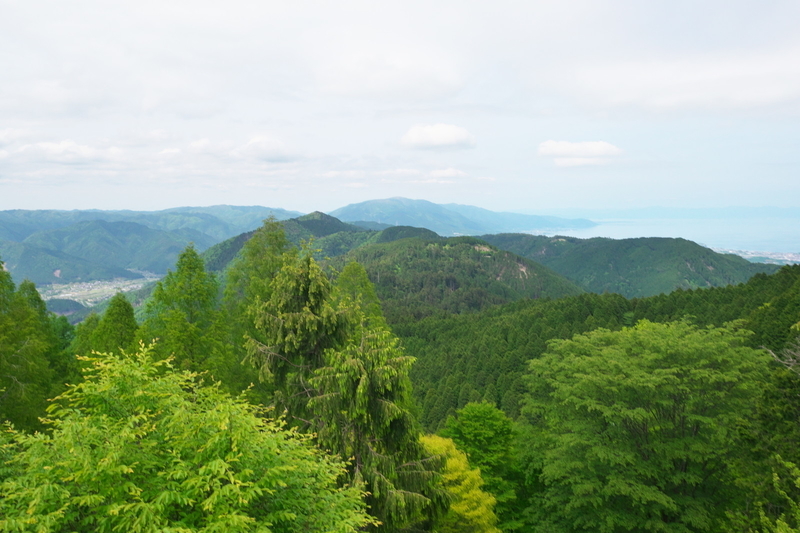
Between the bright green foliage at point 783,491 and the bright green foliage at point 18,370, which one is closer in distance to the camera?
the bright green foliage at point 783,491

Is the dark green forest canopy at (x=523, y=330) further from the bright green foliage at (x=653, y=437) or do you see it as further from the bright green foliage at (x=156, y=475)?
the bright green foliage at (x=156, y=475)

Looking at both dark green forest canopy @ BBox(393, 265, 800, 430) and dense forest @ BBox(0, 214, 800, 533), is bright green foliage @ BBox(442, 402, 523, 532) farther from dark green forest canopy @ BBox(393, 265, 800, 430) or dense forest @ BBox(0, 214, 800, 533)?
dark green forest canopy @ BBox(393, 265, 800, 430)

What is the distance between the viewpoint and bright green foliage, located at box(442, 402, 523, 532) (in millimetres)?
23219

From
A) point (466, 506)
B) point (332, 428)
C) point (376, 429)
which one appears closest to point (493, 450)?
point (466, 506)

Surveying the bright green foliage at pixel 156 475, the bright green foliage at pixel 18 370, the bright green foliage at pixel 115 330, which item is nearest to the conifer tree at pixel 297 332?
the bright green foliage at pixel 156 475

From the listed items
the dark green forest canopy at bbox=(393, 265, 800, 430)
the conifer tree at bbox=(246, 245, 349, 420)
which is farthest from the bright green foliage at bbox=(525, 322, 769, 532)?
the dark green forest canopy at bbox=(393, 265, 800, 430)

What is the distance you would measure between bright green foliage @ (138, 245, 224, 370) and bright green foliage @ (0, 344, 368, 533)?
10320 mm

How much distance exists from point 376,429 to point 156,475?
6.22 m

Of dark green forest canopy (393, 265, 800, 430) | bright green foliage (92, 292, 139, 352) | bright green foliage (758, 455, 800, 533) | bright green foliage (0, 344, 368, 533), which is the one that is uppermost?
bright green foliage (0, 344, 368, 533)

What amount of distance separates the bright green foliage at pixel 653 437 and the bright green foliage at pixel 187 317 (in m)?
16.5

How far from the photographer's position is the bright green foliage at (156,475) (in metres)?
5.89

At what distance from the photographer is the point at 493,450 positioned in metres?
24.5

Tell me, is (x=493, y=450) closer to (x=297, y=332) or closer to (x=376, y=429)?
(x=376, y=429)

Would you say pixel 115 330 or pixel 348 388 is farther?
pixel 115 330
